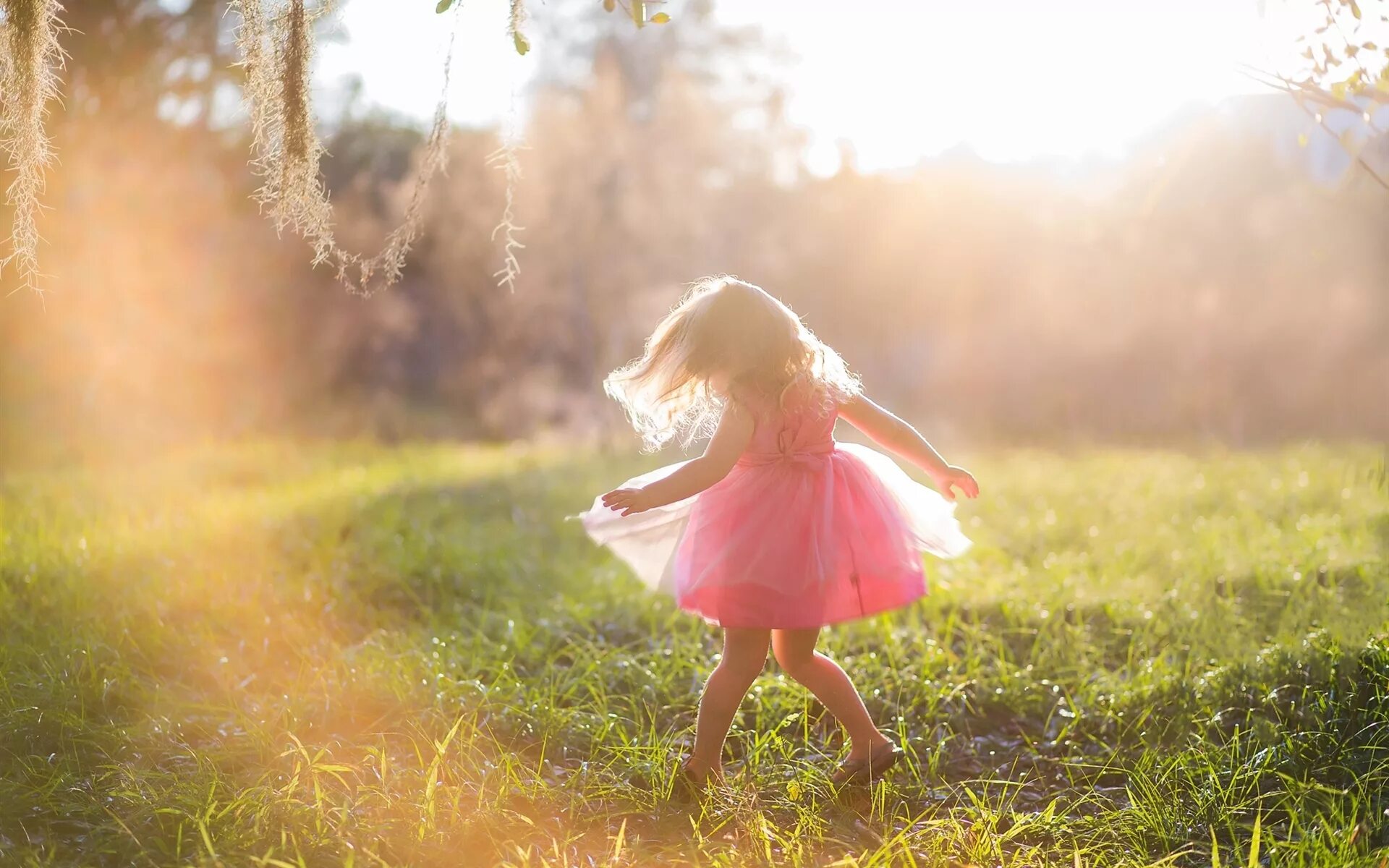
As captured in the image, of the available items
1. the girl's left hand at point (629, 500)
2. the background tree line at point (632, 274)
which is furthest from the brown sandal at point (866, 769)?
the background tree line at point (632, 274)

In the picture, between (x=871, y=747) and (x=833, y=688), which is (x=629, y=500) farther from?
(x=871, y=747)

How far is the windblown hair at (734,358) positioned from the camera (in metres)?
3.08

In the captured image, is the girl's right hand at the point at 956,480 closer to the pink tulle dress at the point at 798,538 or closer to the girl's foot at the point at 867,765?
the pink tulle dress at the point at 798,538

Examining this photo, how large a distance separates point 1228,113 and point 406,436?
13052mm

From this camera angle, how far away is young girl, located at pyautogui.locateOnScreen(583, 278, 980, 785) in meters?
2.94

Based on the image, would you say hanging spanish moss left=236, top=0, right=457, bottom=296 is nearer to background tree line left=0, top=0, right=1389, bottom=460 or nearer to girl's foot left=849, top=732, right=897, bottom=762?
girl's foot left=849, top=732, right=897, bottom=762

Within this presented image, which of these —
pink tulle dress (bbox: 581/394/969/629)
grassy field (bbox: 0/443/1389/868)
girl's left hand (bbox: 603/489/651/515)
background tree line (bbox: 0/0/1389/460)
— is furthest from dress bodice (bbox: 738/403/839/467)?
background tree line (bbox: 0/0/1389/460)

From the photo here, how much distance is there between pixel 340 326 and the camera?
48.5 ft

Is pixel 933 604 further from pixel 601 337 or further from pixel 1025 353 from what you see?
pixel 1025 353

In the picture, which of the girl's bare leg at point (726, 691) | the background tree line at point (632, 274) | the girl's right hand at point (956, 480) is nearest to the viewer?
the girl's bare leg at point (726, 691)

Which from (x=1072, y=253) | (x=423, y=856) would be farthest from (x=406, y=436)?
(x=423, y=856)

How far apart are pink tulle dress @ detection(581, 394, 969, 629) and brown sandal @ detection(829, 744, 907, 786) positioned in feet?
1.67

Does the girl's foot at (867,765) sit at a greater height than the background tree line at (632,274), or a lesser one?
lesser

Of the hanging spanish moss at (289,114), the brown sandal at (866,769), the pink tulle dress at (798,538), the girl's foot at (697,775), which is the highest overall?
the hanging spanish moss at (289,114)
